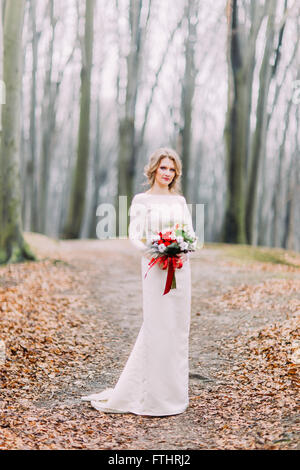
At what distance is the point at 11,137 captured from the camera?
11422mm

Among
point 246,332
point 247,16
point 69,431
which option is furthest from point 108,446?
point 247,16

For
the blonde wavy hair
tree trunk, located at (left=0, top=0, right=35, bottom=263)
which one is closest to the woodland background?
tree trunk, located at (left=0, top=0, right=35, bottom=263)

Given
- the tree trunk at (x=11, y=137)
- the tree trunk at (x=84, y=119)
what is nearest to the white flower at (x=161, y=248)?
the tree trunk at (x=11, y=137)

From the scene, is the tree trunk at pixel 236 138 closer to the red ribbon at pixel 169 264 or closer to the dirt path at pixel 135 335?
the dirt path at pixel 135 335

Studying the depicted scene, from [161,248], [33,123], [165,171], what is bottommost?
[161,248]

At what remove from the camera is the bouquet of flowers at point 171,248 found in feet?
Result: 15.4

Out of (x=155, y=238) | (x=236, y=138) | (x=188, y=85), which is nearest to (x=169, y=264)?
(x=155, y=238)

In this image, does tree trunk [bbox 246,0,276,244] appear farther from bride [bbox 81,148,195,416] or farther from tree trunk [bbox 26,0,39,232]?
bride [bbox 81,148,195,416]

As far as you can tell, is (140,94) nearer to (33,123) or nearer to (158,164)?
(33,123)

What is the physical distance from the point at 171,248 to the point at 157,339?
917 millimetres

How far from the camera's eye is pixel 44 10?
71.0ft

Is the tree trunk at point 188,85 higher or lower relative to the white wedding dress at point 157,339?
higher
